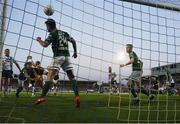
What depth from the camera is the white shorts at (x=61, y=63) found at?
7449 mm

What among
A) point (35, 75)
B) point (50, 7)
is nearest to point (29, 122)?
point (50, 7)

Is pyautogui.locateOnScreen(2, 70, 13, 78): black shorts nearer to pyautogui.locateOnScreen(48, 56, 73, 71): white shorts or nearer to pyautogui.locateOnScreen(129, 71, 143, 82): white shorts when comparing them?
pyautogui.locateOnScreen(129, 71, 143, 82): white shorts

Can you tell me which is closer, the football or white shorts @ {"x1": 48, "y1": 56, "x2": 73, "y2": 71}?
white shorts @ {"x1": 48, "y1": 56, "x2": 73, "y2": 71}

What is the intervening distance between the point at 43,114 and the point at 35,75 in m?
9.17

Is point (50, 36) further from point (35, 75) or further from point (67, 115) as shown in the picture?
point (35, 75)

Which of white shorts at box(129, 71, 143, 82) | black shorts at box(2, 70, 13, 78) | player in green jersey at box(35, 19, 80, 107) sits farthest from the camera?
black shorts at box(2, 70, 13, 78)

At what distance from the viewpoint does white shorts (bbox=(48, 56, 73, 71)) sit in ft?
24.4

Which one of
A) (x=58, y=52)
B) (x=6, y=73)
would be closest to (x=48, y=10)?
(x=58, y=52)

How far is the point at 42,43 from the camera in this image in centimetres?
707

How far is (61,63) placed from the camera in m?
7.50

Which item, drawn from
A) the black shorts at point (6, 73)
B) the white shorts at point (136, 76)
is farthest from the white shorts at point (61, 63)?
the black shorts at point (6, 73)

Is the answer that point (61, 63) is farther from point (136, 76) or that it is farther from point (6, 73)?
point (6, 73)

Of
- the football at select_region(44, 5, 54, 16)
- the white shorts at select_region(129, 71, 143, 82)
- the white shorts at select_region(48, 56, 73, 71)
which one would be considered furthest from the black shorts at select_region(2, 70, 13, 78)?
the white shorts at select_region(48, 56, 73, 71)

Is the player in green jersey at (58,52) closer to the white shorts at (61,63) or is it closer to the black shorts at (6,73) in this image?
the white shorts at (61,63)
